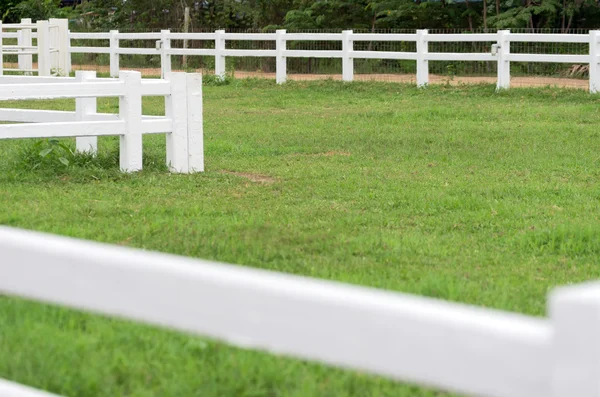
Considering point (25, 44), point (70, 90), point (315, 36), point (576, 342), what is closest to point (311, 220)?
point (70, 90)

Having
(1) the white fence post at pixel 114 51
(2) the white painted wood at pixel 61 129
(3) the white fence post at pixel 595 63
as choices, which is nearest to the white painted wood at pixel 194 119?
(2) the white painted wood at pixel 61 129

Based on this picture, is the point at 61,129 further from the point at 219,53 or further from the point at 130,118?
the point at 219,53

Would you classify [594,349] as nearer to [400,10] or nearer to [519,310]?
[519,310]

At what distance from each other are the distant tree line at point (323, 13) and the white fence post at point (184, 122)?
2004 cm

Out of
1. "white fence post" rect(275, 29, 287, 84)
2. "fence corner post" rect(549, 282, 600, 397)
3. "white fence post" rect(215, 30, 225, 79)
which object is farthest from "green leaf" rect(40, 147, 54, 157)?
"white fence post" rect(215, 30, 225, 79)

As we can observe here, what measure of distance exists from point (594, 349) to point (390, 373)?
40 centimetres

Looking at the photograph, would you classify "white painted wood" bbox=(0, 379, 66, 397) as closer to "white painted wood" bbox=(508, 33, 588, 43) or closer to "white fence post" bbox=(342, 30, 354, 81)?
"white painted wood" bbox=(508, 33, 588, 43)

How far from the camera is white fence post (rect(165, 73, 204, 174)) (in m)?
10.1

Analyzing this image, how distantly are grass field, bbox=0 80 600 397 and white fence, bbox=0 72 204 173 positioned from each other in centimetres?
25

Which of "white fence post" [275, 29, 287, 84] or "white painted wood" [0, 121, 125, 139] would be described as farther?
"white fence post" [275, 29, 287, 84]

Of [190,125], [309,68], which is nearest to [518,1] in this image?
[309,68]

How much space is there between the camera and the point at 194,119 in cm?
1025

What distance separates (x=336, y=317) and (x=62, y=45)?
29.2m

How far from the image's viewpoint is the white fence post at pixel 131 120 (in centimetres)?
971
